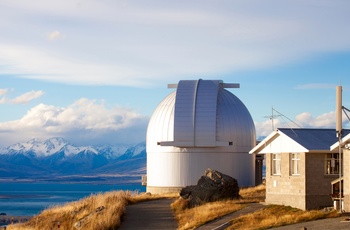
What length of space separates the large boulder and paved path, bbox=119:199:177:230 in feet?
3.96

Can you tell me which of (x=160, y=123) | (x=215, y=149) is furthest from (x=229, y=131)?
(x=160, y=123)

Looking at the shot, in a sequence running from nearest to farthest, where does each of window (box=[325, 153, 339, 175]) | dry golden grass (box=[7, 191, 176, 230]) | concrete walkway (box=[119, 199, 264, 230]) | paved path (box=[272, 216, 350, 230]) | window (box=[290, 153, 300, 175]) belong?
paved path (box=[272, 216, 350, 230]) < concrete walkway (box=[119, 199, 264, 230]) < dry golden grass (box=[7, 191, 176, 230]) < window (box=[325, 153, 339, 175]) < window (box=[290, 153, 300, 175])

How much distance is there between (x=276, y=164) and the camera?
32312 millimetres

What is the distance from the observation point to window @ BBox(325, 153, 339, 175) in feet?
98.2

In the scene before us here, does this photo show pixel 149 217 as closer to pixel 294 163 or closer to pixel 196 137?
pixel 294 163

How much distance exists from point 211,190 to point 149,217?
450 centimetres

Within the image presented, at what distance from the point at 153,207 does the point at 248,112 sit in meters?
16.8

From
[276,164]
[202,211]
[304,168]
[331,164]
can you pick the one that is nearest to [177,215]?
[202,211]

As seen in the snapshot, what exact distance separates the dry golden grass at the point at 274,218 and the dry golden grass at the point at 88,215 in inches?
189

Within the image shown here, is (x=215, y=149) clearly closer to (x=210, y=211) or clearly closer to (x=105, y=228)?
(x=210, y=211)

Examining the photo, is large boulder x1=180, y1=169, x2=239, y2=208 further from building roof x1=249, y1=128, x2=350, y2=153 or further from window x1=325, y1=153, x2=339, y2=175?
window x1=325, y1=153, x2=339, y2=175

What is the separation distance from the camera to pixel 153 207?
113ft

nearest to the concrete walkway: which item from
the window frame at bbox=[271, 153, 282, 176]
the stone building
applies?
the stone building

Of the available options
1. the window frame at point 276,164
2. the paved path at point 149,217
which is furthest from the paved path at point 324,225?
the window frame at point 276,164
